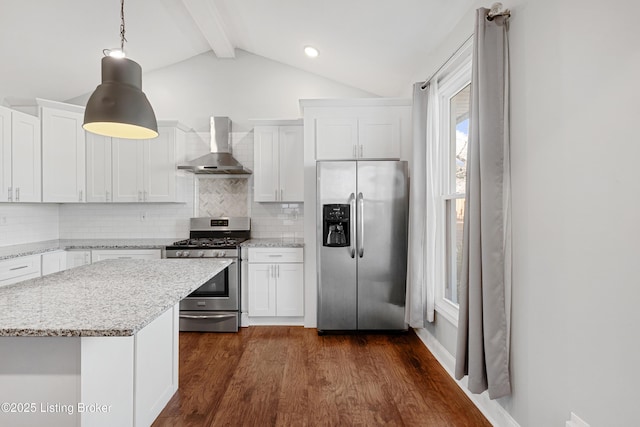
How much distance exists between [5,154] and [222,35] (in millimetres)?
2493

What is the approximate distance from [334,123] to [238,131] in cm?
144

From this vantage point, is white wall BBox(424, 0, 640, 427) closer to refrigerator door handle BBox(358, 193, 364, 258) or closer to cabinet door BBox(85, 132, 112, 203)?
refrigerator door handle BBox(358, 193, 364, 258)

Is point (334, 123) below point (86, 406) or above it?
above

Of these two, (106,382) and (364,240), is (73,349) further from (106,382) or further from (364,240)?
(364,240)

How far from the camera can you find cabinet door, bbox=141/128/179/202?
397 cm

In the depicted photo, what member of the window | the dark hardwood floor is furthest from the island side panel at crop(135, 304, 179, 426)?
the window

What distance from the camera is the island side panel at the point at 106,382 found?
127 cm

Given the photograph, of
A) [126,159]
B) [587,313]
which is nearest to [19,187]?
[126,159]

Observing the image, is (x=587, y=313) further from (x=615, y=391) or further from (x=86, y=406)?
(x=86, y=406)

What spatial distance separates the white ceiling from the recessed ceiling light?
0.25ft

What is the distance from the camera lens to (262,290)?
12.1 ft

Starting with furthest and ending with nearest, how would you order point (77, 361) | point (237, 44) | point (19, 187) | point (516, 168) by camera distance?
1. point (237, 44)
2. point (19, 187)
3. point (516, 168)
4. point (77, 361)

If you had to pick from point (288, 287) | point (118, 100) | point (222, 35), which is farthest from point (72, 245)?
point (222, 35)

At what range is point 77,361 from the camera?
4.14 feet
